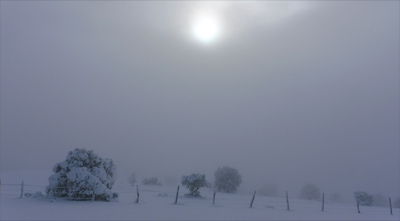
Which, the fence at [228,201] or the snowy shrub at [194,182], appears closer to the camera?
the fence at [228,201]

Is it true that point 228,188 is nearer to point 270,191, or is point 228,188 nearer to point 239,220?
point 270,191

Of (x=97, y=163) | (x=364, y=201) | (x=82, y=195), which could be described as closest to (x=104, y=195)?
(x=82, y=195)

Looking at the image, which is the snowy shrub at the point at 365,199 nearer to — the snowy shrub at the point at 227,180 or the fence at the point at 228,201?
the fence at the point at 228,201

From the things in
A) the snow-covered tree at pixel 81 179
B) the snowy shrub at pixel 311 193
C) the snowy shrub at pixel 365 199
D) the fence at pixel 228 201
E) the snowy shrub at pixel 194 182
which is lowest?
the snowy shrub at pixel 311 193

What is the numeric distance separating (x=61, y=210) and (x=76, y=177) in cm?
645

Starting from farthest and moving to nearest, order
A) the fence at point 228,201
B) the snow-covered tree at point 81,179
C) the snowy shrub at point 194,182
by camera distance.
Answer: the snowy shrub at point 194,182
the fence at point 228,201
the snow-covered tree at point 81,179

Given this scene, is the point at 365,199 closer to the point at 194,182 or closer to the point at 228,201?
the point at 228,201

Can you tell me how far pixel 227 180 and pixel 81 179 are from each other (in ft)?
155

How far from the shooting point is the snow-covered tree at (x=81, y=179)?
25344 millimetres

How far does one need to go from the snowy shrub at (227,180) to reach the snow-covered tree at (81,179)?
42.8 metres

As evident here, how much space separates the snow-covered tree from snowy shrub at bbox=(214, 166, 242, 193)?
42833 millimetres

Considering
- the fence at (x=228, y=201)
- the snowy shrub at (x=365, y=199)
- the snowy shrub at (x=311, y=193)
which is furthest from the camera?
the snowy shrub at (x=311, y=193)

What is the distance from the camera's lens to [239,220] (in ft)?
64.1

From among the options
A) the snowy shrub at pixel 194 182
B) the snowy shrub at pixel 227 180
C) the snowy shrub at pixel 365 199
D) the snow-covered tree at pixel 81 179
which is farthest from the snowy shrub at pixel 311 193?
the snow-covered tree at pixel 81 179
